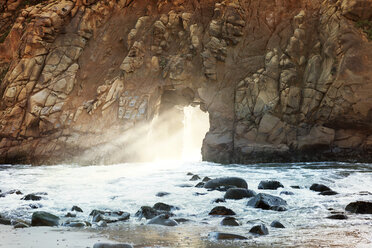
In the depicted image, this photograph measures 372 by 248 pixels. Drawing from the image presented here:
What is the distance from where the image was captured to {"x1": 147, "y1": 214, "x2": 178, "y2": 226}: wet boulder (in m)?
7.95

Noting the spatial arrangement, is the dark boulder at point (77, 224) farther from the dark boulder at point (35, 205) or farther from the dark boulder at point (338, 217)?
the dark boulder at point (338, 217)

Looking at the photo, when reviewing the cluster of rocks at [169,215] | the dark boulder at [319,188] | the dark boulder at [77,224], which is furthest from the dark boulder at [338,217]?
the dark boulder at [77,224]

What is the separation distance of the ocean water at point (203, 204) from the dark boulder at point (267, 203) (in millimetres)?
240

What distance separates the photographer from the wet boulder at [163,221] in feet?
26.1

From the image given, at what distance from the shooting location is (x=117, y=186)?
44.5 ft

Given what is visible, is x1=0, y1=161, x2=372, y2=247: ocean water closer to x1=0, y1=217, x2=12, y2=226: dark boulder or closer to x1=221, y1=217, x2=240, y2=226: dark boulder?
x1=221, y1=217, x2=240, y2=226: dark boulder

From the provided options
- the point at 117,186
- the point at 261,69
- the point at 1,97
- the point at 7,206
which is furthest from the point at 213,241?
the point at 1,97

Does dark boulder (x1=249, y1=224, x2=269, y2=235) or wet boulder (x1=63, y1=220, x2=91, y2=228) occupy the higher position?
dark boulder (x1=249, y1=224, x2=269, y2=235)

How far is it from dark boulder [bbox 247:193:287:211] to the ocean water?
240 millimetres

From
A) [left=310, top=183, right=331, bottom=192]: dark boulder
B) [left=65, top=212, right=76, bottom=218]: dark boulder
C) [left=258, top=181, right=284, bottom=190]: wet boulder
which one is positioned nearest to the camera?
[left=65, top=212, right=76, bottom=218]: dark boulder

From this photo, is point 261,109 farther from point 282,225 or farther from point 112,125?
point 282,225

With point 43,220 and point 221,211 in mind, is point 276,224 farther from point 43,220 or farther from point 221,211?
point 43,220

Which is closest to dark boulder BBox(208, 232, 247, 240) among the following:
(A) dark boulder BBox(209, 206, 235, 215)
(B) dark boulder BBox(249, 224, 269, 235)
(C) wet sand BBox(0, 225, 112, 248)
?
(B) dark boulder BBox(249, 224, 269, 235)

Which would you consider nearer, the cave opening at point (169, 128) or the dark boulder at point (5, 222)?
the dark boulder at point (5, 222)
